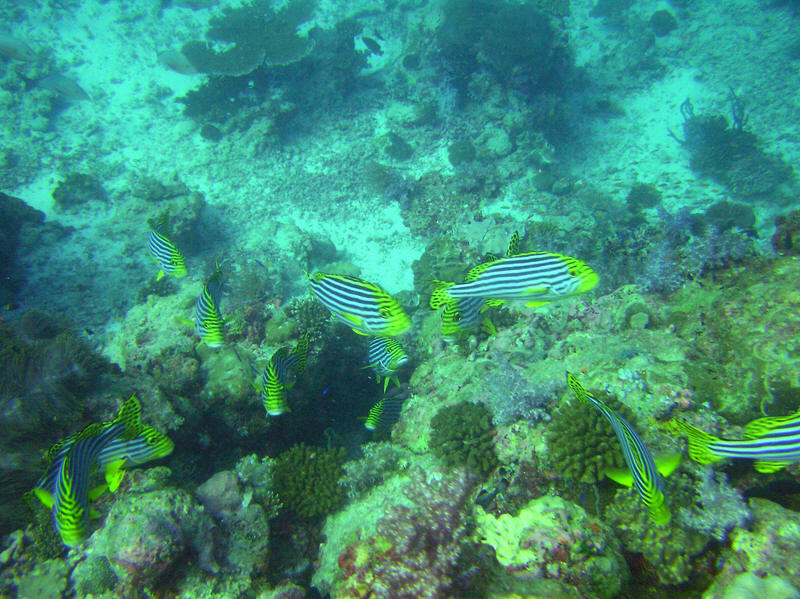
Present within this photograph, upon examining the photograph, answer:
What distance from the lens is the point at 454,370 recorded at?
5652 millimetres

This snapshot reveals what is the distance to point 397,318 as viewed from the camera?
2953mm

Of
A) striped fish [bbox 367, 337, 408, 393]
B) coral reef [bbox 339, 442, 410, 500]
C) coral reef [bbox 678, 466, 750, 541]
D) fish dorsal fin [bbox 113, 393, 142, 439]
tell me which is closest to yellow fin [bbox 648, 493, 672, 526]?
coral reef [bbox 678, 466, 750, 541]

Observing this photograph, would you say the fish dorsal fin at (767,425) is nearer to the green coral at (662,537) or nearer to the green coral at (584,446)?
the green coral at (662,537)

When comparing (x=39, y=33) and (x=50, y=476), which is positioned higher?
(x=39, y=33)

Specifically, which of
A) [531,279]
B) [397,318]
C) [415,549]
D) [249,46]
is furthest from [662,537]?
[249,46]

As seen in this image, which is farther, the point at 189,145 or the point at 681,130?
the point at 681,130

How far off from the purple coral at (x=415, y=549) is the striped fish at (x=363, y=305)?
6.17ft

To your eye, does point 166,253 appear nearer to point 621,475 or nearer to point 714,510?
point 621,475

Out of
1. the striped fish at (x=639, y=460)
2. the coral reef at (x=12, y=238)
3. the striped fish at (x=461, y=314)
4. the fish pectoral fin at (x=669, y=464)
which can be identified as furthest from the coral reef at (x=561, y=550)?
the coral reef at (x=12, y=238)

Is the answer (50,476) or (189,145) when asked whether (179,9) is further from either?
(50,476)

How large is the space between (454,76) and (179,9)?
1594 centimetres

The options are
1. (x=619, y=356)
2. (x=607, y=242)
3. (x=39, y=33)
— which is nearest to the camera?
(x=619, y=356)

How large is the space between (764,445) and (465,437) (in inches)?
97.4

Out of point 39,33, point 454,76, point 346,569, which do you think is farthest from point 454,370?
point 39,33
